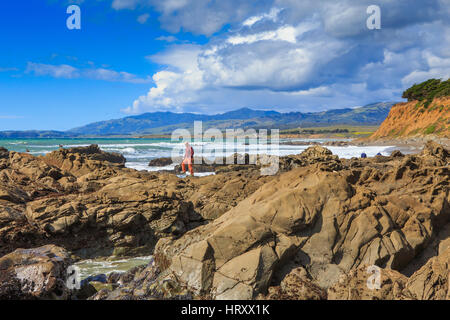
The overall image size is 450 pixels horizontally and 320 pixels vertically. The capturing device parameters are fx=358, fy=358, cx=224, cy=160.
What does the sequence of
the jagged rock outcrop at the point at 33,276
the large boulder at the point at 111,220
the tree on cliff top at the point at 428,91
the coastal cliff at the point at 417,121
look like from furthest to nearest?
1. the tree on cliff top at the point at 428,91
2. the coastal cliff at the point at 417,121
3. the large boulder at the point at 111,220
4. the jagged rock outcrop at the point at 33,276

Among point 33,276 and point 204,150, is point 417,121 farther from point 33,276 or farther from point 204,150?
point 33,276

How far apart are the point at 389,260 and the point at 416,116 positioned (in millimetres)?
55733

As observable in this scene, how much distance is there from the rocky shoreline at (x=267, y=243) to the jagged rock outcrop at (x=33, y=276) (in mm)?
14

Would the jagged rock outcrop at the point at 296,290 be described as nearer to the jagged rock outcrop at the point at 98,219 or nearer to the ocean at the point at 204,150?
the jagged rock outcrop at the point at 98,219

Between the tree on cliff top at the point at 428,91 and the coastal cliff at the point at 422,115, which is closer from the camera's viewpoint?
the coastal cliff at the point at 422,115

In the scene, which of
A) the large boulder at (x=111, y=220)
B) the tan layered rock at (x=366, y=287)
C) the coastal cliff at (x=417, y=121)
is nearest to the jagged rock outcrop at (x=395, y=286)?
the tan layered rock at (x=366, y=287)

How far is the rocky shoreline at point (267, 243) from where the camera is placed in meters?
4.71

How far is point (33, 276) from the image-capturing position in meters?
5.11

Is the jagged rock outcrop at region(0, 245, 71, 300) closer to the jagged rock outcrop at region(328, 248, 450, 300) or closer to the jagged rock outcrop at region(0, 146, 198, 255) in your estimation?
the jagged rock outcrop at region(0, 146, 198, 255)

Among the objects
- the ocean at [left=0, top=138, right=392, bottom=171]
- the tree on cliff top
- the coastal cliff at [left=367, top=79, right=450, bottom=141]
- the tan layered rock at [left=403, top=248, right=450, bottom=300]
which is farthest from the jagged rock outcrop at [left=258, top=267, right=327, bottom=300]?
the tree on cliff top

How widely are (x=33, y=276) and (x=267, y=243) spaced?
3364mm

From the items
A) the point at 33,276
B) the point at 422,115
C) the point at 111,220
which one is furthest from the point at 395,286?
the point at 422,115
